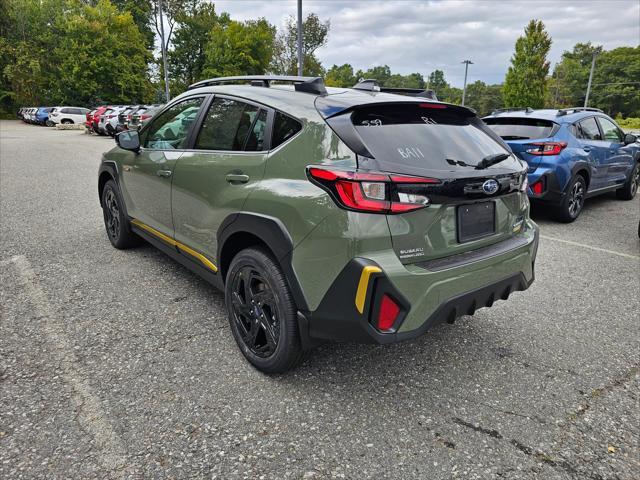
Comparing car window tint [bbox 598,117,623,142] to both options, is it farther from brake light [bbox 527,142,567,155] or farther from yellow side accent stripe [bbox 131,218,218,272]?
yellow side accent stripe [bbox 131,218,218,272]

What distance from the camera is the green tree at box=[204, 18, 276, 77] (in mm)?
47844

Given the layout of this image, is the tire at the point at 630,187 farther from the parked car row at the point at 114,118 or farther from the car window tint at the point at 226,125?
the parked car row at the point at 114,118

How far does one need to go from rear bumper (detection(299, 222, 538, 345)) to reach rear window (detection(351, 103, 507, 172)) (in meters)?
0.53

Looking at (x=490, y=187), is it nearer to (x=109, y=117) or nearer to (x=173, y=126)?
(x=173, y=126)

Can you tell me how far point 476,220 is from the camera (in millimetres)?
2539

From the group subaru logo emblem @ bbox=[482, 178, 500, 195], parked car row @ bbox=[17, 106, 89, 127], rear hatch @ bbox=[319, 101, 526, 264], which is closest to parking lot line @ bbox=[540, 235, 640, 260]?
rear hatch @ bbox=[319, 101, 526, 264]

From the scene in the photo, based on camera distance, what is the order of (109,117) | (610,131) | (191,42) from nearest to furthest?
1. (610,131)
2. (109,117)
3. (191,42)

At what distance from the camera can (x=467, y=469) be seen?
6.91 ft

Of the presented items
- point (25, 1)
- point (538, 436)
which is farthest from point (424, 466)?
point (25, 1)

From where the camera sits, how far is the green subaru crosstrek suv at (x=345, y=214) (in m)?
2.20

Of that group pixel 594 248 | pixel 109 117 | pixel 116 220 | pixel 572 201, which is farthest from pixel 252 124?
pixel 109 117

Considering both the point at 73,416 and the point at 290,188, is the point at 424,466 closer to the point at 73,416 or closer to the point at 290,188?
the point at 290,188

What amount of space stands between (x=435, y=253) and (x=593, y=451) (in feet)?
3.95

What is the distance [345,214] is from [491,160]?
1.09m
